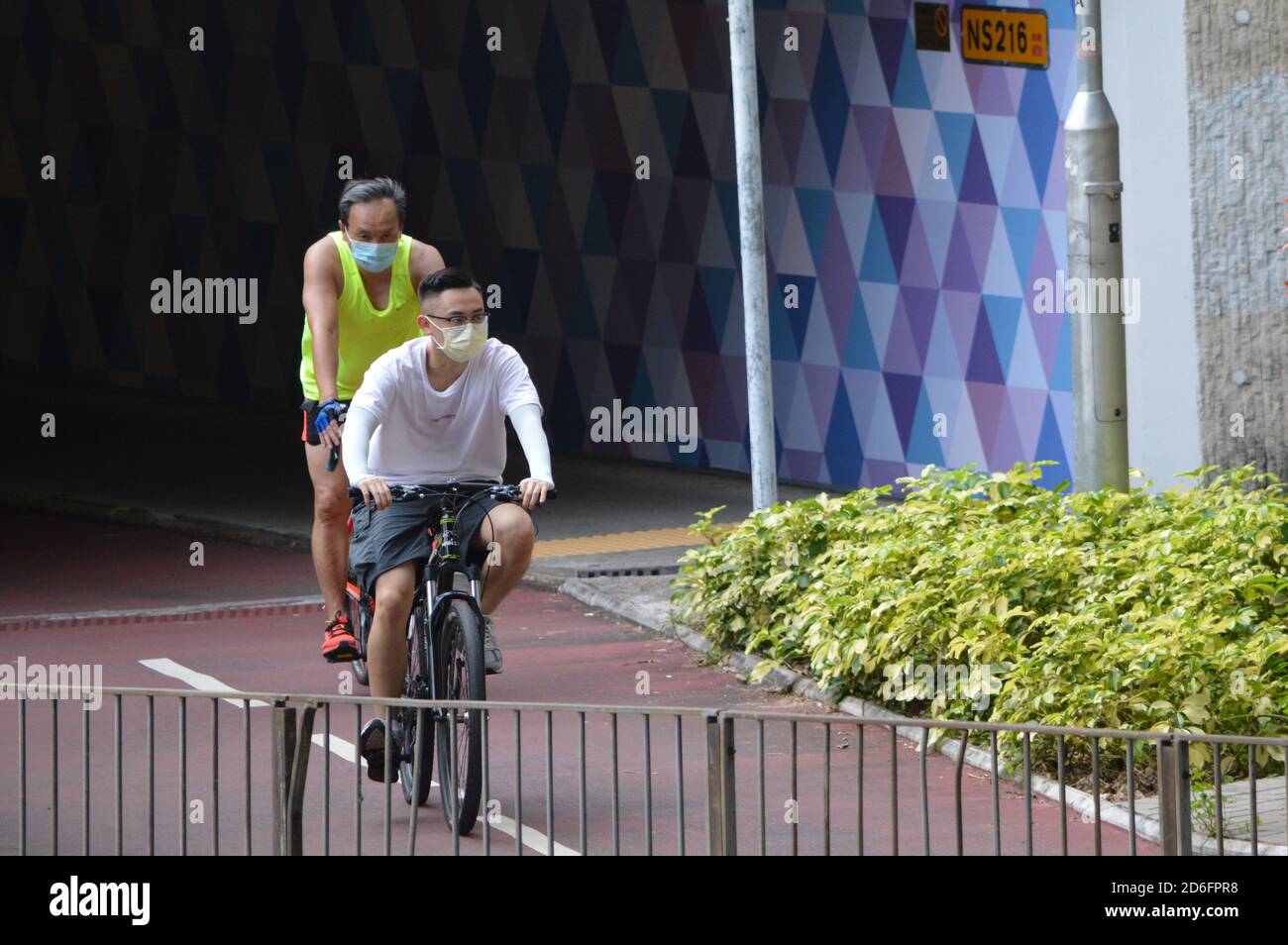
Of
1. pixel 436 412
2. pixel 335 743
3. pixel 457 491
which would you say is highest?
pixel 436 412

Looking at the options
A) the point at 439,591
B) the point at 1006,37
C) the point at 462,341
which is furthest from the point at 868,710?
the point at 1006,37

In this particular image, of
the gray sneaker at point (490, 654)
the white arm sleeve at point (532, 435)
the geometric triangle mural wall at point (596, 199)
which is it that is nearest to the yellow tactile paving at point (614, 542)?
the geometric triangle mural wall at point (596, 199)

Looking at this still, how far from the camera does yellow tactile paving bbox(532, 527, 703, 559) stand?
13.1 meters

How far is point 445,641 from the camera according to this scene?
23.3 feet

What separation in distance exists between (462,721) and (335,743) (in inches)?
72.2

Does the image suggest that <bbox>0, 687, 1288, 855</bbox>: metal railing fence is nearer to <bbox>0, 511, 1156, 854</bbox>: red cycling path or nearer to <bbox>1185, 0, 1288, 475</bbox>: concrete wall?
<bbox>0, 511, 1156, 854</bbox>: red cycling path

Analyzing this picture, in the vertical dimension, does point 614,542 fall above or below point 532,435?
below

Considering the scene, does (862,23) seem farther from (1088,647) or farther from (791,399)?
(1088,647)

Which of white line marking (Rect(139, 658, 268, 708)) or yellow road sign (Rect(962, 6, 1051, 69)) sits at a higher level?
yellow road sign (Rect(962, 6, 1051, 69))

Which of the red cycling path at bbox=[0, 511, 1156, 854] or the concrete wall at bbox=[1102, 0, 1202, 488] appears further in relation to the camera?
the concrete wall at bbox=[1102, 0, 1202, 488]

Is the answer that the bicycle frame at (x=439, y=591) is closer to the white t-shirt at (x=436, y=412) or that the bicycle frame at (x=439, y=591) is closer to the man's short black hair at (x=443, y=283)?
the white t-shirt at (x=436, y=412)

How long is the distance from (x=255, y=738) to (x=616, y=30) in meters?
9.70

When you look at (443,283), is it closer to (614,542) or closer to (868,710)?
(868,710)

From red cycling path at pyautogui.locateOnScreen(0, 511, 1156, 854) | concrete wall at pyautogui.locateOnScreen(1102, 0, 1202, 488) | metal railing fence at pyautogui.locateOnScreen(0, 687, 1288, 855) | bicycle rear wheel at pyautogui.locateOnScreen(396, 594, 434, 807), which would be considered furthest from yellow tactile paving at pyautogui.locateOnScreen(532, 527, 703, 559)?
bicycle rear wheel at pyautogui.locateOnScreen(396, 594, 434, 807)
